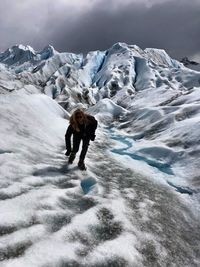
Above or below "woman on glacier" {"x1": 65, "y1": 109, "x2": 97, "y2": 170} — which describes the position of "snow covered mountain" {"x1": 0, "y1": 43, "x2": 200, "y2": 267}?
below

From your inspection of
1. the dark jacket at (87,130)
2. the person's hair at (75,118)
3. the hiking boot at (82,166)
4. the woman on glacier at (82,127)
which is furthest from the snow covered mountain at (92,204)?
the person's hair at (75,118)

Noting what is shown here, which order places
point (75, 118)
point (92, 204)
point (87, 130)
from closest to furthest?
point (92, 204) → point (75, 118) → point (87, 130)

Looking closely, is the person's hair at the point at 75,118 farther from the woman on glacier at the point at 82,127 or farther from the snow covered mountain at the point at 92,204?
the snow covered mountain at the point at 92,204

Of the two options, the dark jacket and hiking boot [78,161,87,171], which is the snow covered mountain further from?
the dark jacket

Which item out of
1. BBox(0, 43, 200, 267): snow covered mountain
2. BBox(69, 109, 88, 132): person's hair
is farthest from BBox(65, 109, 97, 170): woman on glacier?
BBox(0, 43, 200, 267): snow covered mountain

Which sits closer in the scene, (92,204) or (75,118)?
(92,204)

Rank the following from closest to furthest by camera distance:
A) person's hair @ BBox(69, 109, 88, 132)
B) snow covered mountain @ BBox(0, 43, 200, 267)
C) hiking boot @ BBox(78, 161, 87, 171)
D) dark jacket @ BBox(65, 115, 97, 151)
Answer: snow covered mountain @ BBox(0, 43, 200, 267), person's hair @ BBox(69, 109, 88, 132), dark jacket @ BBox(65, 115, 97, 151), hiking boot @ BBox(78, 161, 87, 171)

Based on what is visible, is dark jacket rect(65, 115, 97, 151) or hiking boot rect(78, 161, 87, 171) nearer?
dark jacket rect(65, 115, 97, 151)

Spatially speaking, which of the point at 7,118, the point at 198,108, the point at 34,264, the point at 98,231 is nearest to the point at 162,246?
the point at 98,231

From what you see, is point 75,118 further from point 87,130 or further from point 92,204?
point 92,204

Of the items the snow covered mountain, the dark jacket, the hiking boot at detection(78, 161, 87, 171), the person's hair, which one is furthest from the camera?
the hiking boot at detection(78, 161, 87, 171)

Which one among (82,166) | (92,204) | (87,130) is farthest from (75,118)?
(92,204)

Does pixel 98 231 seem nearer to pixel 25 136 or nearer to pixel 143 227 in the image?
pixel 143 227

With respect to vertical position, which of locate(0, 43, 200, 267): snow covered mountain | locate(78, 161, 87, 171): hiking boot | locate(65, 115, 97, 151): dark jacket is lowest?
locate(0, 43, 200, 267): snow covered mountain
